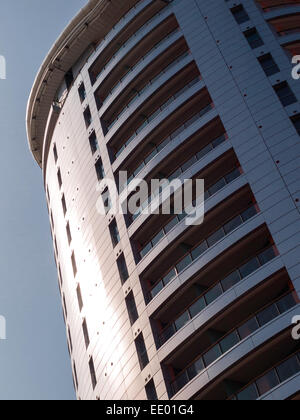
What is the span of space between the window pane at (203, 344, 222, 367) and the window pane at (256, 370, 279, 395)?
2861mm

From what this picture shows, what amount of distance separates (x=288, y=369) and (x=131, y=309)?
12443 millimetres

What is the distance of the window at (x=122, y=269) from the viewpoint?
134ft

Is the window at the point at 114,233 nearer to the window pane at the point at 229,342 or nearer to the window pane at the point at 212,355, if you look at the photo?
the window pane at the point at 212,355

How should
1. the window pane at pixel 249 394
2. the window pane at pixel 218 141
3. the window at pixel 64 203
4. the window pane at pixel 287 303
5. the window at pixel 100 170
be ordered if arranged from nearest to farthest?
the window pane at pixel 249 394, the window pane at pixel 287 303, the window pane at pixel 218 141, the window at pixel 100 170, the window at pixel 64 203

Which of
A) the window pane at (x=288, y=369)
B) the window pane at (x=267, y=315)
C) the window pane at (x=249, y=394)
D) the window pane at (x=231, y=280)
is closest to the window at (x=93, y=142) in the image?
the window pane at (x=231, y=280)

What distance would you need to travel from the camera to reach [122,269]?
41750 millimetres

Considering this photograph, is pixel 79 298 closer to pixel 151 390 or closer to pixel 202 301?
pixel 151 390

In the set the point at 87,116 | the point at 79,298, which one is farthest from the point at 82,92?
the point at 79,298

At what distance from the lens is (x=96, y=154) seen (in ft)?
164

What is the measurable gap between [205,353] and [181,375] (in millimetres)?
1879

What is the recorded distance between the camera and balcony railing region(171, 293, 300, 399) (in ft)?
103

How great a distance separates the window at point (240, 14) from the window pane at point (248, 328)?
23784 mm
